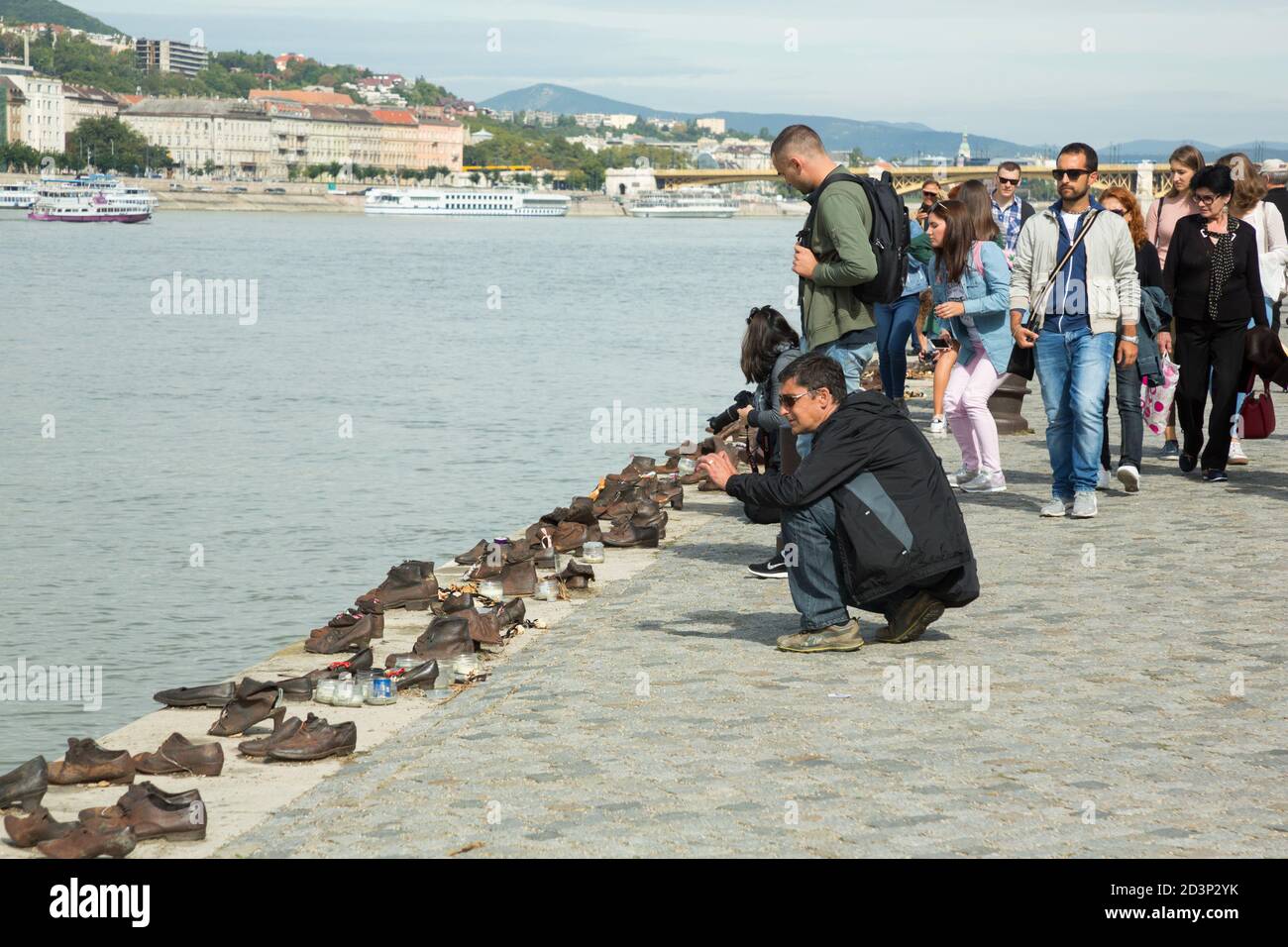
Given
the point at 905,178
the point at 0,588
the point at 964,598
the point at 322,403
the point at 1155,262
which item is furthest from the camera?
the point at 905,178

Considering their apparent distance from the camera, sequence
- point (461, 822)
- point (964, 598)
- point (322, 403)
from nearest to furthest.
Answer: point (461, 822), point (964, 598), point (322, 403)

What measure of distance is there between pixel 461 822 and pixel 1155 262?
7143 mm

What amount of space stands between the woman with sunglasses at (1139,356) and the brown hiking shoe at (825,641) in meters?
3.93

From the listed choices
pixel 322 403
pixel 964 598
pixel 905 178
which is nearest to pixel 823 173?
pixel 964 598

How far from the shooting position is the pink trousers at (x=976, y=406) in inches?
399

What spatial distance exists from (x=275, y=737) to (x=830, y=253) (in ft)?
10.8

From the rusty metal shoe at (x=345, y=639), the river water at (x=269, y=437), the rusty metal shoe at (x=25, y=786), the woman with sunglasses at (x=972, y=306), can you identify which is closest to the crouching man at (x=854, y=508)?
the rusty metal shoe at (x=345, y=639)

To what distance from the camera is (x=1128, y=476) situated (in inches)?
408

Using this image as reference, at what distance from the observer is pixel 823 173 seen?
7727 mm

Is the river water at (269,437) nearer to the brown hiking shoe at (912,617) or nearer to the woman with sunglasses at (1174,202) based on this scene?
the brown hiking shoe at (912,617)

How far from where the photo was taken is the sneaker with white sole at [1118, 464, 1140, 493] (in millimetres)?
10359

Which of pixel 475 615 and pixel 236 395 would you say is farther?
pixel 236 395

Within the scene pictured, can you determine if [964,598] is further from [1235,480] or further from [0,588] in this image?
[0,588]

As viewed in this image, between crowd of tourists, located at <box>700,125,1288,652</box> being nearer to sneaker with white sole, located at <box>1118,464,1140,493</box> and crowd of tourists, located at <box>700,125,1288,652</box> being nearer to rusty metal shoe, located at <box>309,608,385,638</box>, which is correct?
sneaker with white sole, located at <box>1118,464,1140,493</box>
